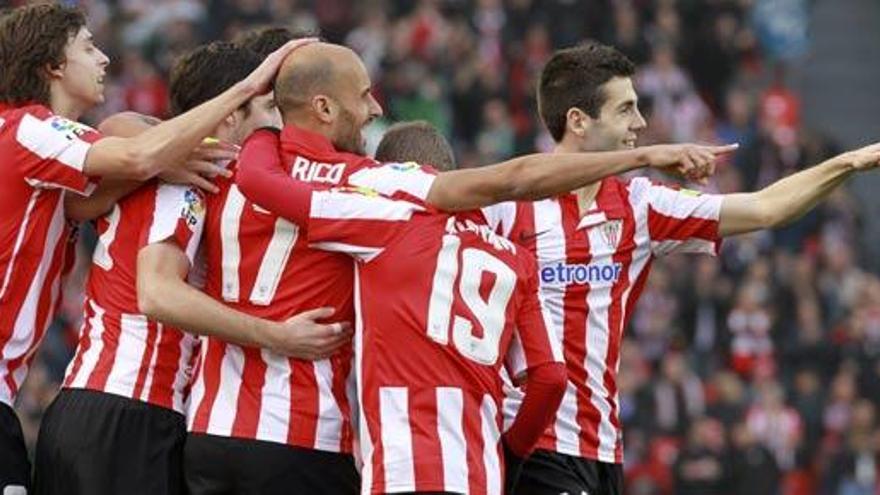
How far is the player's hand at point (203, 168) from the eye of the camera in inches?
308

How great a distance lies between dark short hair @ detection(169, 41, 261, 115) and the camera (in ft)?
26.6

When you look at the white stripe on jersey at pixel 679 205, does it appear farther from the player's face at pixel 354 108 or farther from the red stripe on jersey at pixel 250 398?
the red stripe on jersey at pixel 250 398

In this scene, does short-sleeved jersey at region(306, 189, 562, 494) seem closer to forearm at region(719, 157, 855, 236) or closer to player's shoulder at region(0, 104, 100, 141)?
player's shoulder at region(0, 104, 100, 141)

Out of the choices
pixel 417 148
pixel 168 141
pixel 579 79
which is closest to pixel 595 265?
pixel 579 79

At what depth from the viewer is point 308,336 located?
7555 millimetres

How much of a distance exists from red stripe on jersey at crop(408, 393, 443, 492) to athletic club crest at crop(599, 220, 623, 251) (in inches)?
62.7

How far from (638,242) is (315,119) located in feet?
5.23

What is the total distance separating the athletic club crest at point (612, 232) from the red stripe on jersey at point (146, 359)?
1783 mm

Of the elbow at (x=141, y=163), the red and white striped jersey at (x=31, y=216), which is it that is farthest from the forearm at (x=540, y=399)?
the red and white striped jersey at (x=31, y=216)

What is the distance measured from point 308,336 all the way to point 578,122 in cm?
183

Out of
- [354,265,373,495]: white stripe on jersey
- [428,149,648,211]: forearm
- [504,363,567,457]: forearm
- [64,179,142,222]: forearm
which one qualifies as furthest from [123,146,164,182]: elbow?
[504,363,567,457]: forearm

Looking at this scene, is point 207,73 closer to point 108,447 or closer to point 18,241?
point 18,241

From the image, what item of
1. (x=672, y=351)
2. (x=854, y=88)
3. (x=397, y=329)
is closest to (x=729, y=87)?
(x=854, y=88)

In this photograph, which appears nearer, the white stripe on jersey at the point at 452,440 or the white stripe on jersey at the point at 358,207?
the white stripe on jersey at the point at 452,440
